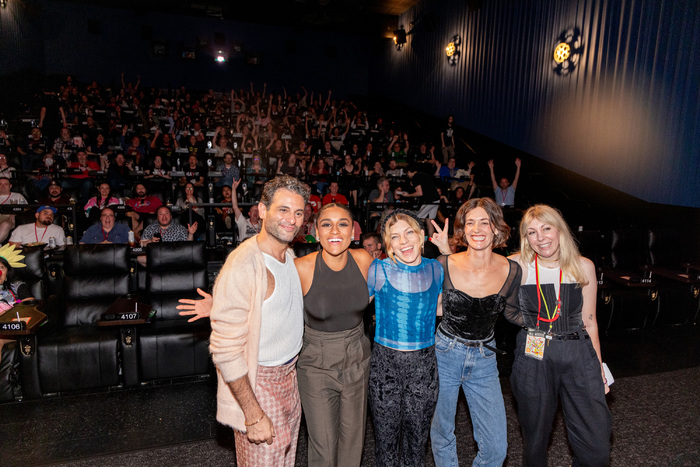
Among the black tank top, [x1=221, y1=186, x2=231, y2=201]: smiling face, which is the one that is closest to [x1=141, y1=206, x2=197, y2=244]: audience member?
[x1=221, y1=186, x2=231, y2=201]: smiling face

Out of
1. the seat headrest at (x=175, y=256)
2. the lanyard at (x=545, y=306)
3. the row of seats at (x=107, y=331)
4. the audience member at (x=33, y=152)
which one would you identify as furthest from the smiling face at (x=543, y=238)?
the audience member at (x=33, y=152)

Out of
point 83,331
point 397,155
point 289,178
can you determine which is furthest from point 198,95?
point 289,178

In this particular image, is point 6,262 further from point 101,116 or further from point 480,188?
point 101,116

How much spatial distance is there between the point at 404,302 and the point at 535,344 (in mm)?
743

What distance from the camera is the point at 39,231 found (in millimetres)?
5344

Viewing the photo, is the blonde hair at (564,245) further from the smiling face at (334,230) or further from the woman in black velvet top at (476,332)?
the smiling face at (334,230)

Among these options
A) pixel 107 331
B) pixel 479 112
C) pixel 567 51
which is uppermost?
pixel 567 51

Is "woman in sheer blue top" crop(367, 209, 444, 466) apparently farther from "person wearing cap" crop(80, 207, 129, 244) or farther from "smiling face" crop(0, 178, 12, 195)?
"smiling face" crop(0, 178, 12, 195)

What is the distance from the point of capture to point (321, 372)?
6.49 feet

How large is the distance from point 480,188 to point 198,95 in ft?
39.0

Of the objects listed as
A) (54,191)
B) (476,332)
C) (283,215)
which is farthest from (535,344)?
(54,191)

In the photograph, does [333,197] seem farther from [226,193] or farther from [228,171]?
[228,171]

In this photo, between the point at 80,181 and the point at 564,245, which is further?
the point at 80,181

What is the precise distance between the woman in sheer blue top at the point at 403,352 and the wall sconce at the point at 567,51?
25.6 ft
